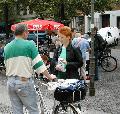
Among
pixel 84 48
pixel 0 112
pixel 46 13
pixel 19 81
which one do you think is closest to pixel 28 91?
pixel 19 81

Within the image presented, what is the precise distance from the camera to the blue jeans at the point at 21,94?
274 inches

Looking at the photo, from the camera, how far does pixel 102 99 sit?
1197cm

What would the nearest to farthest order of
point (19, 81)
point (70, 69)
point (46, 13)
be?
1. point (19, 81)
2. point (70, 69)
3. point (46, 13)

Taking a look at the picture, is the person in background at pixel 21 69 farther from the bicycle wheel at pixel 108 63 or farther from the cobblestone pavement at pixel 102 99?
the bicycle wheel at pixel 108 63

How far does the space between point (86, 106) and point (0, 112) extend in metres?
1.98

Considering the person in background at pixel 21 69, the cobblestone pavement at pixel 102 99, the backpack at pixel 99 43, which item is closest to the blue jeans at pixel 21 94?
the person in background at pixel 21 69

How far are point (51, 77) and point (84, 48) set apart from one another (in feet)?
25.3

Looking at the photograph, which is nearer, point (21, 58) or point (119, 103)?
point (21, 58)

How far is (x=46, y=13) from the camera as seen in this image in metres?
34.4

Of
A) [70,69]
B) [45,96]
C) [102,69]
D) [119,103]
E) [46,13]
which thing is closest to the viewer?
[70,69]

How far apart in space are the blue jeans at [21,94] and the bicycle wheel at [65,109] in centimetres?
86

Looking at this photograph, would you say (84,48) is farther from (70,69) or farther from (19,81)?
(19,81)

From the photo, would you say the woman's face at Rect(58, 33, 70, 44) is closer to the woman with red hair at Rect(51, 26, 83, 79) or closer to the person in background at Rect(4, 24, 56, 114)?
the woman with red hair at Rect(51, 26, 83, 79)

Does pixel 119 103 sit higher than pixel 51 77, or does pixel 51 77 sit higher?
pixel 51 77
